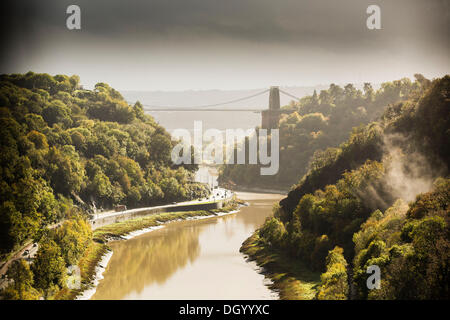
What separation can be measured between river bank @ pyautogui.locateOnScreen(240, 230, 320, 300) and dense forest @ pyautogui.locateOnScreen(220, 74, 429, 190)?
210 feet

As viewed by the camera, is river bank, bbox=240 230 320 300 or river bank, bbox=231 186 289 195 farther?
river bank, bbox=231 186 289 195

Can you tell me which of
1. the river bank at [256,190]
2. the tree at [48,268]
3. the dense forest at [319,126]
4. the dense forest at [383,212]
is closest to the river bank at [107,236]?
the tree at [48,268]

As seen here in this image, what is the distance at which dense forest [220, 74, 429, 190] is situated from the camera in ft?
363

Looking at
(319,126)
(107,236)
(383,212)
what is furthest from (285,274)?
(319,126)

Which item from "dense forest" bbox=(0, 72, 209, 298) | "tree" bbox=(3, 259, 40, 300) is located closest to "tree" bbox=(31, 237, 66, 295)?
"dense forest" bbox=(0, 72, 209, 298)

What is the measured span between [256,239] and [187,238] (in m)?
7.93

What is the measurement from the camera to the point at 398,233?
28078 mm

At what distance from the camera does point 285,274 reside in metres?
35.4

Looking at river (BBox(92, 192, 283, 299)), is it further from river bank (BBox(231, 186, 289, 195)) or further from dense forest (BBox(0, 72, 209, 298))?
A: river bank (BBox(231, 186, 289, 195))

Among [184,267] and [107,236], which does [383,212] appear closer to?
[184,267]

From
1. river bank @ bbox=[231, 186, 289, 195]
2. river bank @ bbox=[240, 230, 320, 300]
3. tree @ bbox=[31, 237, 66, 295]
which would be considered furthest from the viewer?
river bank @ bbox=[231, 186, 289, 195]

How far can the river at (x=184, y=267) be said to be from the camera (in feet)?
108

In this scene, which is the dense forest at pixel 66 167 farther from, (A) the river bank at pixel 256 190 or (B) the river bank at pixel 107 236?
(A) the river bank at pixel 256 190
